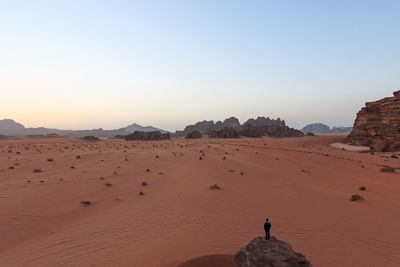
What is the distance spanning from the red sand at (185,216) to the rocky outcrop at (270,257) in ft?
3.93

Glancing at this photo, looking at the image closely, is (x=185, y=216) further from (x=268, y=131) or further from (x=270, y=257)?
(x=268, y=131)

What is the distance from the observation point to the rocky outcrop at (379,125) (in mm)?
29312

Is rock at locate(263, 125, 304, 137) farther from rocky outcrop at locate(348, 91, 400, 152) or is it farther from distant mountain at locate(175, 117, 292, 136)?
rocky outcrop at locate(348, 91, 400, 152)

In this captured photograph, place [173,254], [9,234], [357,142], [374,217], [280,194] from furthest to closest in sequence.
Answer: [357,142] < [280,194] < [374,217] < [9,234] < [173,254]

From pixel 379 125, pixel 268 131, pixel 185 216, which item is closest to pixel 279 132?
pixel 268 131

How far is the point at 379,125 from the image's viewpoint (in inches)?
1261

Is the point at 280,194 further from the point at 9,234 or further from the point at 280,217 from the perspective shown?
the point at 9,234

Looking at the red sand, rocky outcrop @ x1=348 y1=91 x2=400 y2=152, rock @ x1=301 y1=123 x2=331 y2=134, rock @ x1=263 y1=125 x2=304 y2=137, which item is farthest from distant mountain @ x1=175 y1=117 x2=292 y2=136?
rock @ x1=301 y1=123 x2=331 y2=134

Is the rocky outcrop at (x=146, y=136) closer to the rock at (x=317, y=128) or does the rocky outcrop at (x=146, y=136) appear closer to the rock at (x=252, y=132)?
the rock at (x=252, y=132)

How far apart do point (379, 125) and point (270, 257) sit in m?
37.7

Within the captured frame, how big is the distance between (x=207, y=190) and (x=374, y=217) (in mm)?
6985

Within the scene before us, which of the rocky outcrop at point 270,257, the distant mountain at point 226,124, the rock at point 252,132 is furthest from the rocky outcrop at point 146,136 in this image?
the rocky outcrop at point 270,257

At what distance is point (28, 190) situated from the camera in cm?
1119

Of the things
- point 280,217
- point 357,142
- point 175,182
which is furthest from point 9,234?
point 357,142
